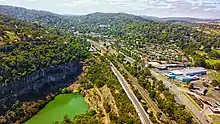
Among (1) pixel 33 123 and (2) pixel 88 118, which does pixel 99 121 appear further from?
(1) pixel 33 123

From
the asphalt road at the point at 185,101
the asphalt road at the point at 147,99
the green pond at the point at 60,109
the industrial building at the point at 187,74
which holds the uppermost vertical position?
the asphalt road at the point at 147,99

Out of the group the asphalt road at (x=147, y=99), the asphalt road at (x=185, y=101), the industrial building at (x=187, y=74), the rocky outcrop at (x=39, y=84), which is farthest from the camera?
the industrial building at (x=187, y=74)

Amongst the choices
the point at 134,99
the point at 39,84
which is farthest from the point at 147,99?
the point at 39,84

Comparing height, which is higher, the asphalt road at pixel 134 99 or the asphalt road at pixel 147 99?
the asphalt road at pixel 134 99

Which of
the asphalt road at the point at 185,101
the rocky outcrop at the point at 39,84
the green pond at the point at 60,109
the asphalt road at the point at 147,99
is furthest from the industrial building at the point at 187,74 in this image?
the rocky outcrop at the point at 39,84

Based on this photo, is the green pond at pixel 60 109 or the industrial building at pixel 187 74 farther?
the industrial building at pixel 187 74

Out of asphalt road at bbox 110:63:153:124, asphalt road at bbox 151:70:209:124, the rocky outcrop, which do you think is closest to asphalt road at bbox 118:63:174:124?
asphalt road at bbox 110:63:153:124

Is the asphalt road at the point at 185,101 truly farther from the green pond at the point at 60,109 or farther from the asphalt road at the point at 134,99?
the green pond at the point at 60,109

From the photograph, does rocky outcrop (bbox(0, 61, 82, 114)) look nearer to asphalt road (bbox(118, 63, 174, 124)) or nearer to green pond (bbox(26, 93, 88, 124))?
green pond (bbox(26, 93, 88, 124))

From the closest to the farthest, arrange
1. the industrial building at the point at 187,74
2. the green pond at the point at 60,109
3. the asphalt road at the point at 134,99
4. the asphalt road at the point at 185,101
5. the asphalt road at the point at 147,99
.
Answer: the asphalt road at the point at 134,99 < the asphalt road at the point at 147,99 < the asphalt road at the point at 185,101 < the green pond at the point at 60,109 < the industrial building at the point at 187,74

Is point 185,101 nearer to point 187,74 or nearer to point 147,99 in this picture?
point 147,99
